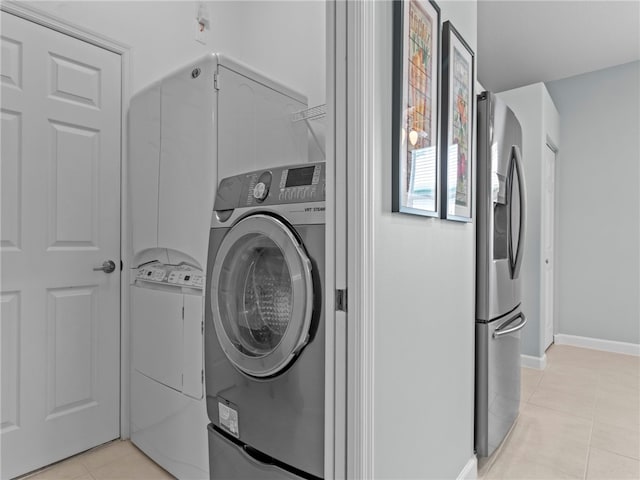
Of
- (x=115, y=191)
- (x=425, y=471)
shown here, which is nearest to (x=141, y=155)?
(x=115, y=191)

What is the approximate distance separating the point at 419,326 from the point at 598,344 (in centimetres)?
372

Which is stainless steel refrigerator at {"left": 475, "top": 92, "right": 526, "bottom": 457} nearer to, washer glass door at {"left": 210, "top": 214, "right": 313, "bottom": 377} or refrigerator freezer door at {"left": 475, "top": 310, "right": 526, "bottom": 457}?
refrigerator freezer door at {"left": 475, "top": 310, "right": 526, "bottom": 457}

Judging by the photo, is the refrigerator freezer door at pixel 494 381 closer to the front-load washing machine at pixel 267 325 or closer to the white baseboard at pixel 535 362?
the front-load washing machine at pixel 267 325

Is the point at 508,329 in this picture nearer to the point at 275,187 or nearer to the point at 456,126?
the point at 456,126

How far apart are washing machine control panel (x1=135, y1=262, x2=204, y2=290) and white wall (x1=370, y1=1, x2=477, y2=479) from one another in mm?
932

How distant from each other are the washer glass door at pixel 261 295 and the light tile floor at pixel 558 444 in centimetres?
99

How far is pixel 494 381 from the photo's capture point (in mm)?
1858

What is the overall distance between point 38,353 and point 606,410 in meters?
3.39

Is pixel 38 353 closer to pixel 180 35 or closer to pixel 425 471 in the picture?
pixel 425 471

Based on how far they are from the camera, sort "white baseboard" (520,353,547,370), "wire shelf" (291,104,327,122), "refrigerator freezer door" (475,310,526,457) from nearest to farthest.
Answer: "refrigerator freezer door" (475,310,526,457) → "wire shelf" (291,104,327,122) → "white baseboard" (520,353,547,370)

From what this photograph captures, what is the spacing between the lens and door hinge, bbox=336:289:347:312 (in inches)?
41.6

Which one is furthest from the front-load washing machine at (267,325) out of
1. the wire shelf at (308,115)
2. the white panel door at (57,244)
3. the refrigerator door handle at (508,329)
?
the refrigerator door handle at (508,329)

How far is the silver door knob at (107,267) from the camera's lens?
212 cm

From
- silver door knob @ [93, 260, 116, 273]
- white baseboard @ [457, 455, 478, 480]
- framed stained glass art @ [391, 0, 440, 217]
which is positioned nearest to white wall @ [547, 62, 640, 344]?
white baseboard @ [457, 455, 478, 480]
